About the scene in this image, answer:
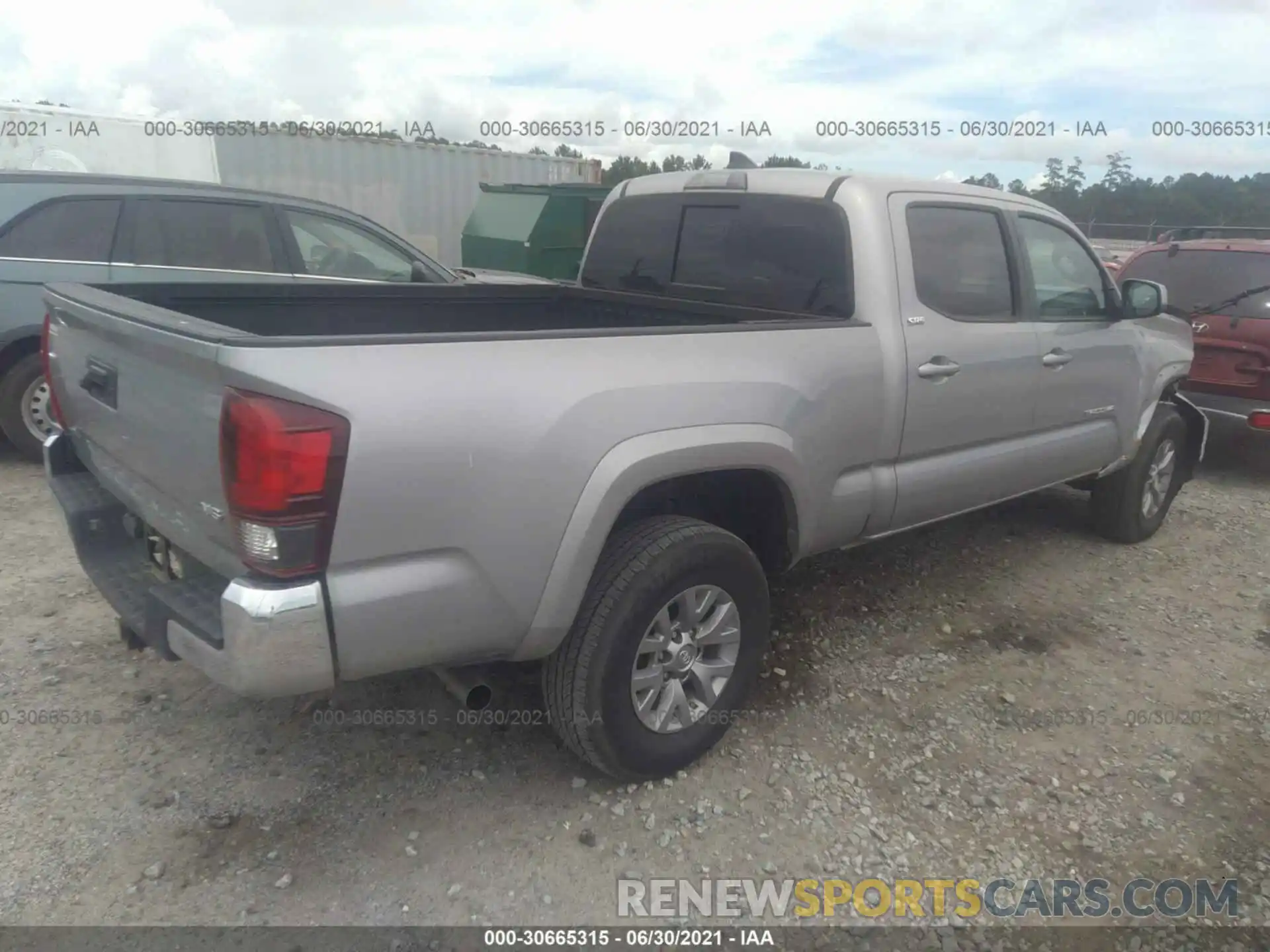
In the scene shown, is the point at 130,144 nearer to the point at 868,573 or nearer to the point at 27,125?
the point at 27,125

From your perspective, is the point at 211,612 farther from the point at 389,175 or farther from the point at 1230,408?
the point at 389,175

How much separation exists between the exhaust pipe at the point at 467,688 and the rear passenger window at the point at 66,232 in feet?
13.6

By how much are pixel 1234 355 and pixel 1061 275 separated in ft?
10.1

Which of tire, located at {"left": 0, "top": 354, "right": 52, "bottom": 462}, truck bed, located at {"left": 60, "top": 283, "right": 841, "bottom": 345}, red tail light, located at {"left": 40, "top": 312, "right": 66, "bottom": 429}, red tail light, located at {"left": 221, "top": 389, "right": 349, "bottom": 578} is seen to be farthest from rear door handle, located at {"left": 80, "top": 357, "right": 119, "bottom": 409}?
tire, located at {"left": 0, "top": 354, "right": 52, "bottom": 462}

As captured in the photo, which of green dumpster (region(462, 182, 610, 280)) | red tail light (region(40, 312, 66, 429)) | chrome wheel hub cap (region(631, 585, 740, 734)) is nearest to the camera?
chrome wheel hub cap (region(631, 585, 740, 734))

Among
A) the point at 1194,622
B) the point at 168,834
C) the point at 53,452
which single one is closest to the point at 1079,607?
the point at 1194,622

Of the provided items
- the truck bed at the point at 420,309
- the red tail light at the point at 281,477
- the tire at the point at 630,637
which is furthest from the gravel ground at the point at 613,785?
the truck bed at the point at 420,309

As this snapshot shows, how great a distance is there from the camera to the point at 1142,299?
4.43 meters

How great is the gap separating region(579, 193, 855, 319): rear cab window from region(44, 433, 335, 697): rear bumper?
214 centimetres

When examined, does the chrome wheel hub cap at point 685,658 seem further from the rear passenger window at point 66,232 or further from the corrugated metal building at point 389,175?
the corrugated metal building at point 389,175

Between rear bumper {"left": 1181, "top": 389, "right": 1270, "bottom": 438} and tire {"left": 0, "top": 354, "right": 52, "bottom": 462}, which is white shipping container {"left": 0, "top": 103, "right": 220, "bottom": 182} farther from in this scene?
rear bumper {"left": 1181, "top": 389, "right": 1270, "bottom": 438}

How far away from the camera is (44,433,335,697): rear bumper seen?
6.55 feet

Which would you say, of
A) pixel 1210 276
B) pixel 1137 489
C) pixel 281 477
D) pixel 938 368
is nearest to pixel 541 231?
pixel 1210 276

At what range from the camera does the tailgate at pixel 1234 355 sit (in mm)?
6219
